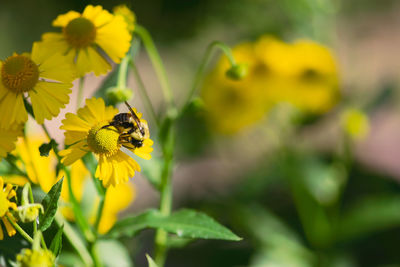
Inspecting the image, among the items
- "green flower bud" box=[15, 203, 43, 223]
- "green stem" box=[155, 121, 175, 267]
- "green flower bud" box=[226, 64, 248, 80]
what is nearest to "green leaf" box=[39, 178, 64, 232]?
"green flower bud" box=[15, 203, 43, 223]

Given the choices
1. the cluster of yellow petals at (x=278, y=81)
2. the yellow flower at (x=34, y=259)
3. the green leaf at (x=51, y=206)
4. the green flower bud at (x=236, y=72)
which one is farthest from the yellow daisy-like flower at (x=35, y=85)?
the cluster of yellow petals at (x=278, y=81)

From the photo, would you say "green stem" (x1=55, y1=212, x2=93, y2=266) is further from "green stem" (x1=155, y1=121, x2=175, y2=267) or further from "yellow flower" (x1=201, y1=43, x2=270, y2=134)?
"yellow flower" (x1=201, y1=43, x2=270, y2=134)

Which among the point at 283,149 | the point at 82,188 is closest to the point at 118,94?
the point at 82,188

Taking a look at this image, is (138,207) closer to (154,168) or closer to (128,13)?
(154,168)

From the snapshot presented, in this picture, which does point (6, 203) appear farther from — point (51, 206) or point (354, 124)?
point (354, 124)

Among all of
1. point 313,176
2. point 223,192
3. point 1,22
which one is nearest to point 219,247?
point 223,192

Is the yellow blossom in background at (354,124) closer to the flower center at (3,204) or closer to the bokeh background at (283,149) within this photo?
the bokeh background at (283,149)
